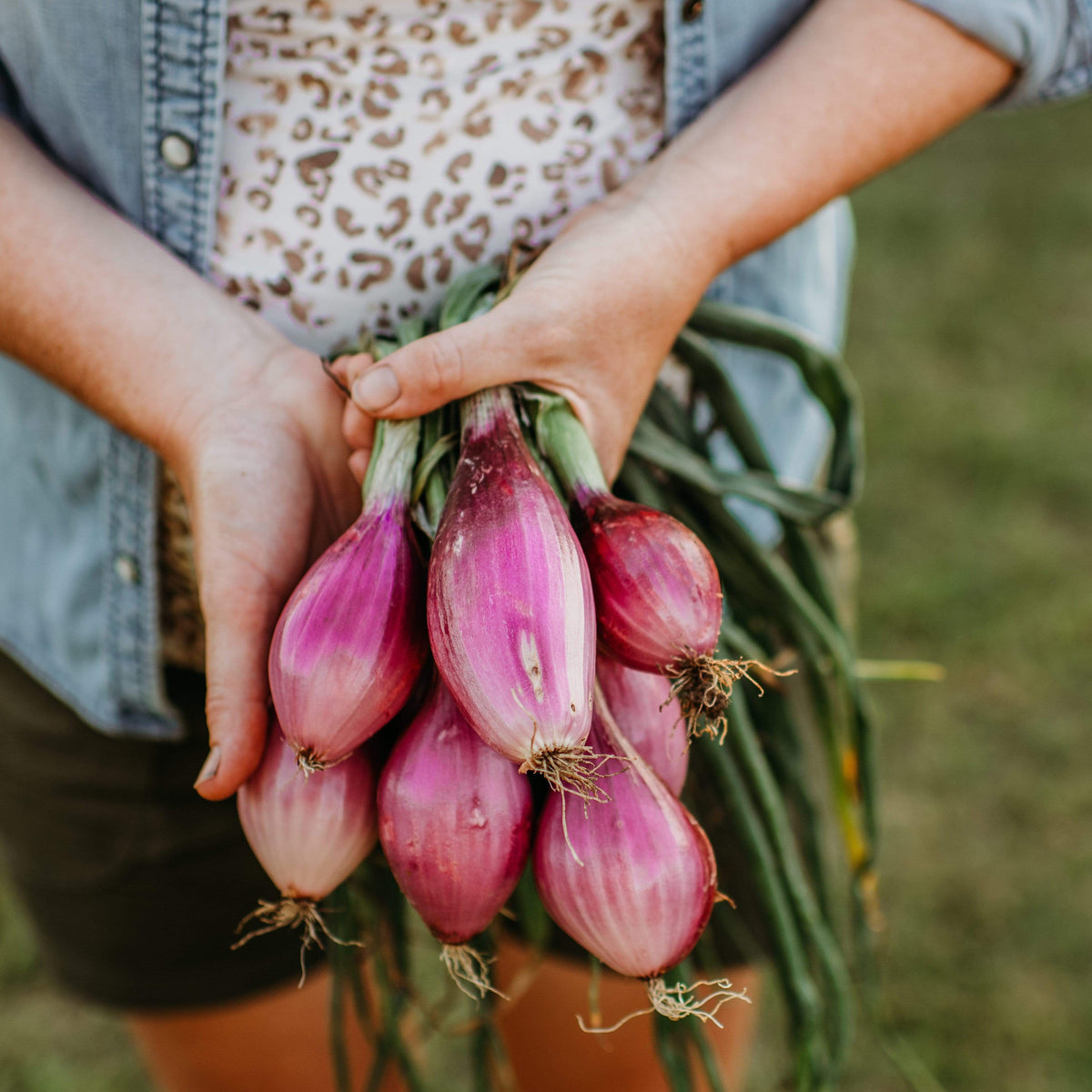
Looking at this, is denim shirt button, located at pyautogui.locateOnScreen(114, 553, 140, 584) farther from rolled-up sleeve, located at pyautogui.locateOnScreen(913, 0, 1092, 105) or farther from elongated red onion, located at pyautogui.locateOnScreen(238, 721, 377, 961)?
rolled-up sleeve, located at pyautogui.locateOnScreen(913, 0, 1092, 105)

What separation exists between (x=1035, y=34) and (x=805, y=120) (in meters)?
0.17

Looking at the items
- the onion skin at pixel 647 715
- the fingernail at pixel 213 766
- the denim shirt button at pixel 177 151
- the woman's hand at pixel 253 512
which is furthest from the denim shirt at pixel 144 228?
the onion skin at pixel 647 715

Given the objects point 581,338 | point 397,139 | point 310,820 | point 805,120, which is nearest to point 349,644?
point 310,820

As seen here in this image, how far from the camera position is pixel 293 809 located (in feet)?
1.88

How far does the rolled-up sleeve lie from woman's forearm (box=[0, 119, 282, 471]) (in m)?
0.52

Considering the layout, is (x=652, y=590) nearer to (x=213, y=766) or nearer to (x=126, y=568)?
(x=213, y=766)

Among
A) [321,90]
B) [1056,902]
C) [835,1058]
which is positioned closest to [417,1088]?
[835,1058]

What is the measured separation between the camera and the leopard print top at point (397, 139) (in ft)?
2.31

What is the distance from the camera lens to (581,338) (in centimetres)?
64

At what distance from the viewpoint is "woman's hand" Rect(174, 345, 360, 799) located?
0.60 meters

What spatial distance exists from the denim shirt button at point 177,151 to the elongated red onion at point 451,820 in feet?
1.37

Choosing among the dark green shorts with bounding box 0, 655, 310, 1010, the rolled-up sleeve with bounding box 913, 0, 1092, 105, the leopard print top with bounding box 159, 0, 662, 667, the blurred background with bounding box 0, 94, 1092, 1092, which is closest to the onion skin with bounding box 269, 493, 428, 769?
the leopard print top with bounding box 159, 0, 662, 667

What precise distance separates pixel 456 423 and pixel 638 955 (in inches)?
12.6

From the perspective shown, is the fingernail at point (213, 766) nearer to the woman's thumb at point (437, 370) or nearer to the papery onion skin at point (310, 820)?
the papery onion skin at point (310, 820)
